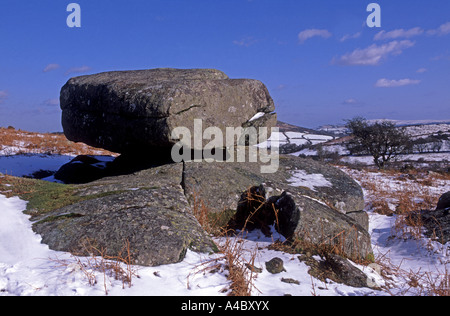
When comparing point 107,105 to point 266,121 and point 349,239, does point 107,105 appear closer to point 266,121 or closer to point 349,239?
point 266,121

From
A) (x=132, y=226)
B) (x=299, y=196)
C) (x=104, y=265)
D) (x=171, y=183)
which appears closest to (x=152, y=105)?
(x=171, y=183)

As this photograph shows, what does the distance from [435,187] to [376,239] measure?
779 centimetres

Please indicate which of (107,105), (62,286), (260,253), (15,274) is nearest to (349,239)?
(260,253)

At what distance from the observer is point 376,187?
41.0 feet

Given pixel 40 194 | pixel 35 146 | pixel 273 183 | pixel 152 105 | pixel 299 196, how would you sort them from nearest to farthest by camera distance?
pixel 299 196 → pixel 40 194 → pixel 273 183 → pixel 152 105 → pixel 35 146

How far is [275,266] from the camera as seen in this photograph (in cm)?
421

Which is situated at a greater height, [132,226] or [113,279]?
[132,226]

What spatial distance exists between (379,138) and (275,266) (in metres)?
26.2

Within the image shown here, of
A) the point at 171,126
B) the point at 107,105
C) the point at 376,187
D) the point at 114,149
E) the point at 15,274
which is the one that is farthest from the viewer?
the point at 376,187

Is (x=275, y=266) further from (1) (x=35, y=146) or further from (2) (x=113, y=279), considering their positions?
(1) (x=35, y=146)

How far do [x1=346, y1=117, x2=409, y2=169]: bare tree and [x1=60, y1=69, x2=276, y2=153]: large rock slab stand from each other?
21.1m

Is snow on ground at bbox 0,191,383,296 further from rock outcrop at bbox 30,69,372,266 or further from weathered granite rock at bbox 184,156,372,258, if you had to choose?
weathered granite rock at bbox 184,156,372,258

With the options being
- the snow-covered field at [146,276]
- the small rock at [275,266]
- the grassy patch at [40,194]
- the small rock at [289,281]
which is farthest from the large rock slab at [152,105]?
the small rock at [289,281]

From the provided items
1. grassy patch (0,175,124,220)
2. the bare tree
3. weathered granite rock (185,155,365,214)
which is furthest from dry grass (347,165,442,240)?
the bare tree
